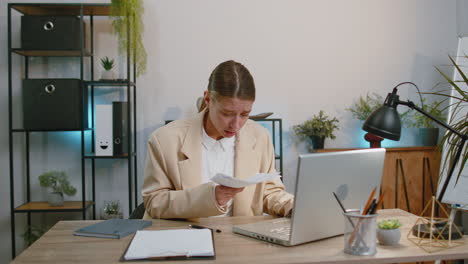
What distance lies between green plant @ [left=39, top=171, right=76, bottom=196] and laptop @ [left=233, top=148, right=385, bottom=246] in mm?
2205

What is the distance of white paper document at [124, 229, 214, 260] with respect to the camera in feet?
4.03

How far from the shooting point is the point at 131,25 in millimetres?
3289

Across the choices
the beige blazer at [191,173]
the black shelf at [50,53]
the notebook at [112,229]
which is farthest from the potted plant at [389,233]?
the black shelf at [50,53]

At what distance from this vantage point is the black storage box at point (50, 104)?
322 cm

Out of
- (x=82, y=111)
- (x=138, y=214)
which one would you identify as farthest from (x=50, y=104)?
(x=138, y=214)

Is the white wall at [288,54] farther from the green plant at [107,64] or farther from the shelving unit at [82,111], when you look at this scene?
the green plant at [107,64]

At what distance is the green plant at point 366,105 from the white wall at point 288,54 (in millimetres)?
52

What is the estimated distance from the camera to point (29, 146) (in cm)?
351

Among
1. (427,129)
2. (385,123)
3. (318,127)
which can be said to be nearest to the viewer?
(385,123)

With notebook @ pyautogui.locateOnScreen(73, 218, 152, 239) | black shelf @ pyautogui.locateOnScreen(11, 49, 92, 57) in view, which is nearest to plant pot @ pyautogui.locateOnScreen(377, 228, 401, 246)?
notebook @ pyautogui.locateOnScreen(73, 218, 152, 239)

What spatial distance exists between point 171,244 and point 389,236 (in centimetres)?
63

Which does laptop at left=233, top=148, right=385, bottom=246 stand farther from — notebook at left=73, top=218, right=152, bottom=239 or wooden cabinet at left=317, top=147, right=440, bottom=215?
wooden cabinet at left=317, top=147, right=440, bottom=215

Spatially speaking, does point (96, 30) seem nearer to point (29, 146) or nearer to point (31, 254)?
point (29, 146)

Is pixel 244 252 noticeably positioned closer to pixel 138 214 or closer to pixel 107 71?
pixel 138 214
